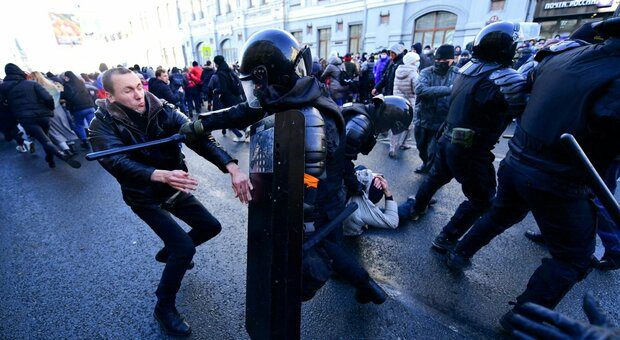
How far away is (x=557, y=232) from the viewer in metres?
1.63

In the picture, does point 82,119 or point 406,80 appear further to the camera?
point 82,119

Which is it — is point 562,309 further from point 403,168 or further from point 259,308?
point 403,168

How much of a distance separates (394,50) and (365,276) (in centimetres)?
572

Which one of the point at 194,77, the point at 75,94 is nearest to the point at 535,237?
the point at 75,94

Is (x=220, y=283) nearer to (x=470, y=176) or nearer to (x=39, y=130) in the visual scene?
(x=470, y=176)

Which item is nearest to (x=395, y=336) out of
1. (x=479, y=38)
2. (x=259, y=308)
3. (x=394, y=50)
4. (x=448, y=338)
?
(x=448, y=338)

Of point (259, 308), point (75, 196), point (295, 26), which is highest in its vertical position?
point (295, 26)

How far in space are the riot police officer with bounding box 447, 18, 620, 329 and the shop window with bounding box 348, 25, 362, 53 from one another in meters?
19.7

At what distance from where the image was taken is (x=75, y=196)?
416cm

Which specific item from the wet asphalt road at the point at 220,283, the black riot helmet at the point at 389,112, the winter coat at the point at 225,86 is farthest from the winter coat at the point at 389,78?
the black riot helmet at the point at 389,112

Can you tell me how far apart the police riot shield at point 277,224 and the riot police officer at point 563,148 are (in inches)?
56.0

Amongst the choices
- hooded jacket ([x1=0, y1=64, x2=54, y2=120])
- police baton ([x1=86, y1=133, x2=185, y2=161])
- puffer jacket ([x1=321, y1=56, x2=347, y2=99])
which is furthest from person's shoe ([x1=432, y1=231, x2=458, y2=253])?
hooded jacket ([x1=0, y1=64, x2=54, y2=120])

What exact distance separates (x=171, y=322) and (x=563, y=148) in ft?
8.66

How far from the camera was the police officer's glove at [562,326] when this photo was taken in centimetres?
68
